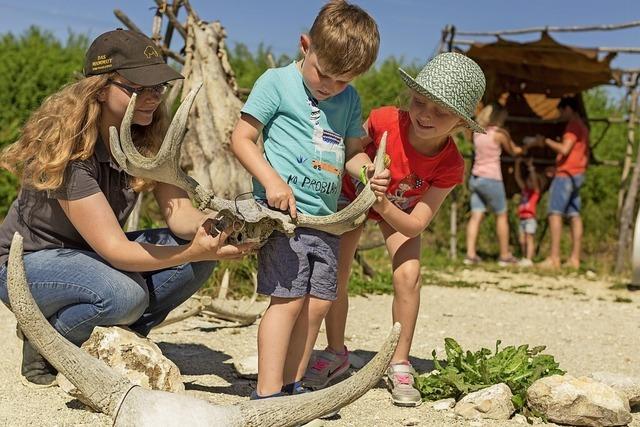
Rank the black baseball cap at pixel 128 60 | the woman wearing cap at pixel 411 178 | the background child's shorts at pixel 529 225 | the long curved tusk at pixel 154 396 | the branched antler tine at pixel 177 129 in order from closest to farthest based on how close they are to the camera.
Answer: the long curved tusk at pixel 154 396
the branched antler tine at pixel 177 129
the black baseball cap at pixel 128 60
the woman wearing cap at pixel 411 178
the background child's shorts at pixel 529 225

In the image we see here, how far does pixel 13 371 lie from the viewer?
13.7ft

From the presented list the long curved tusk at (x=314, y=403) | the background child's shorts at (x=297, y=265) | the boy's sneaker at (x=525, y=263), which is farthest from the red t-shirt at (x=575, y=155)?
the long curved tusk at (x=314, y=403)

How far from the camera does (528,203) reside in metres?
10.1

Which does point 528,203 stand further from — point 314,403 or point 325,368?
point 314,403

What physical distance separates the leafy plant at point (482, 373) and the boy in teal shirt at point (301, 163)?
0.67 meters

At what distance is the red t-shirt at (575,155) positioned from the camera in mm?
9547

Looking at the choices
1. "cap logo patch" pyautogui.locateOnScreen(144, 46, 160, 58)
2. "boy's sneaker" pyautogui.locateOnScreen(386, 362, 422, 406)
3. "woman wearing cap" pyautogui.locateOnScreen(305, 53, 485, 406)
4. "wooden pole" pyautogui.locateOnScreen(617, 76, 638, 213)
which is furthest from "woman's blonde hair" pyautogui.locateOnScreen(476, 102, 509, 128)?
"cap logo patch" pyautogui.locateOnScreen(144, 46, 160, 58)

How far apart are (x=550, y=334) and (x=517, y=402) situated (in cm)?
223

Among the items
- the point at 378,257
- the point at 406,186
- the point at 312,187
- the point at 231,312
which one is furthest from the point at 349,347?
the point at 378,257

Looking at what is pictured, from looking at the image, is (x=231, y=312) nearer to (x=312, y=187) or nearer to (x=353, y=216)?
(x=312, y=187)

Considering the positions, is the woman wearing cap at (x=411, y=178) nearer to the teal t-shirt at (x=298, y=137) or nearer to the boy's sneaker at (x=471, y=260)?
the teal t-shirt at (x=298, y=137)

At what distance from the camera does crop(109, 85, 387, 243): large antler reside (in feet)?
9.70

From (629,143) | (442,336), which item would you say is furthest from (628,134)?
(442,336)

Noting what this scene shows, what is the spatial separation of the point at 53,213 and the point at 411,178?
1.55m
